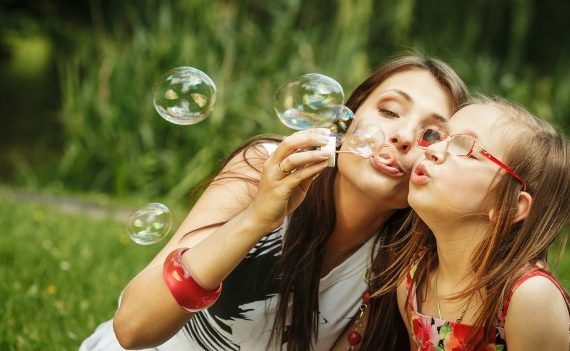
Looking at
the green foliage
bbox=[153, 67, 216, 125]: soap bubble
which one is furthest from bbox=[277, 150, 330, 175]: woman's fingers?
the green foliage

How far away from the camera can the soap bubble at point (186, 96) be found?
2.82m

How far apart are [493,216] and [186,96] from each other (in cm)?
108

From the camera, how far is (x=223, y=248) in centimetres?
220

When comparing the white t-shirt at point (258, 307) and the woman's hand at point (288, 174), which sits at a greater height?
the woman's hand at point (288, 174)

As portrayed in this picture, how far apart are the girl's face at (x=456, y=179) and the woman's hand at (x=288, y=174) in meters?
0.38

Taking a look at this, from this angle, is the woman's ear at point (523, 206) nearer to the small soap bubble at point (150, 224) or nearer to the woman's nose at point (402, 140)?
the woman's nose at point (402, 140)

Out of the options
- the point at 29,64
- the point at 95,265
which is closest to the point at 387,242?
the point at 95,265

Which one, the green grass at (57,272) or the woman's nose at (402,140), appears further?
the green grass at (57,272)

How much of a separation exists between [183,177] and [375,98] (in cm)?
430

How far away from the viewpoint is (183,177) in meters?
6.84

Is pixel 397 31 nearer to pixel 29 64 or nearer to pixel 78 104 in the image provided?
pixel 78 104

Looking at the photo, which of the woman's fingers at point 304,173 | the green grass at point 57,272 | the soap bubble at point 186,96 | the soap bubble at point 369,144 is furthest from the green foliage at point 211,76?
the woman's fingers at point 304,173

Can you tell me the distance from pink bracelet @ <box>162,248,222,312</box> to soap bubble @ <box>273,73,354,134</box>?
2.22 ft

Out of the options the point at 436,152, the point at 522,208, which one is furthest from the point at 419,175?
the point at 522,208
